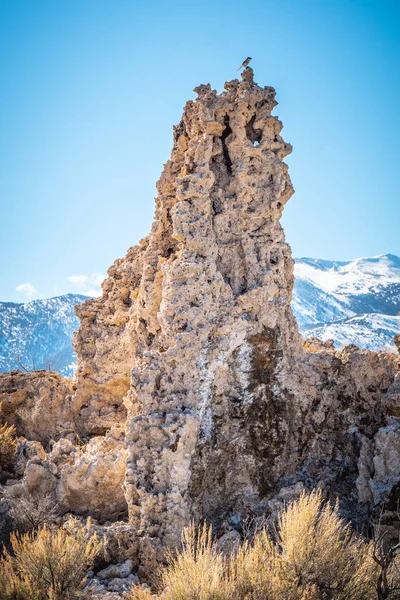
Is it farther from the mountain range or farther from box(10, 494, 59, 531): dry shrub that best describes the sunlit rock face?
the mountain range

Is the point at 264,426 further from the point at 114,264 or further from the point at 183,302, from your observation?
the point at 114,264

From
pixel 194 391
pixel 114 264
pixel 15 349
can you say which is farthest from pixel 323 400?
pixel 15 349

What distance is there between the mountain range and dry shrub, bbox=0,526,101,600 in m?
39.4

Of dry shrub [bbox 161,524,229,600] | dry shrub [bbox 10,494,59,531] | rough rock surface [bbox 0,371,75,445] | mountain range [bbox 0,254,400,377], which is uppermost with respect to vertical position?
mountain range [bbox 0,254,400,377]

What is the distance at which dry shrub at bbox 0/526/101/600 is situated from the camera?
4691 millimetres

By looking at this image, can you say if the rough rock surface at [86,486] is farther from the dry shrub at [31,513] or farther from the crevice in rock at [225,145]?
the crevice in rock at [225,145]

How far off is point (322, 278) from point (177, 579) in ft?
230

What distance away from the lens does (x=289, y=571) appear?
4754 millimetres

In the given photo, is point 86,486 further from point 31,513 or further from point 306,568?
point 306,568

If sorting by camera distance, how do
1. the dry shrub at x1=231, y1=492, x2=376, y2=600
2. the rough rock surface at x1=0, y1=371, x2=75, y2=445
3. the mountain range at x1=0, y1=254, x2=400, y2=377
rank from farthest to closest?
the mountain range at x1=0, y1=254, x2=400, y2=377, the rough rock surface at x1=0, y1=371, x2=75, y2=445, the dry shrub at x1=231, y1=492, x2=376, y2=600

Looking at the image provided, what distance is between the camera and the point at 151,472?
21.4 ft

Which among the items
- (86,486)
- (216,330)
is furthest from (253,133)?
(86,486)

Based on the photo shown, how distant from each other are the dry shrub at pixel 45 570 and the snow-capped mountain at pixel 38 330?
46723 millimetres

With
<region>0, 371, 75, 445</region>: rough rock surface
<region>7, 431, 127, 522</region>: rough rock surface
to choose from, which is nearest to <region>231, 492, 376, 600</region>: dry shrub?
<region>7, 431, 127, 522</region>: rough rock surface
